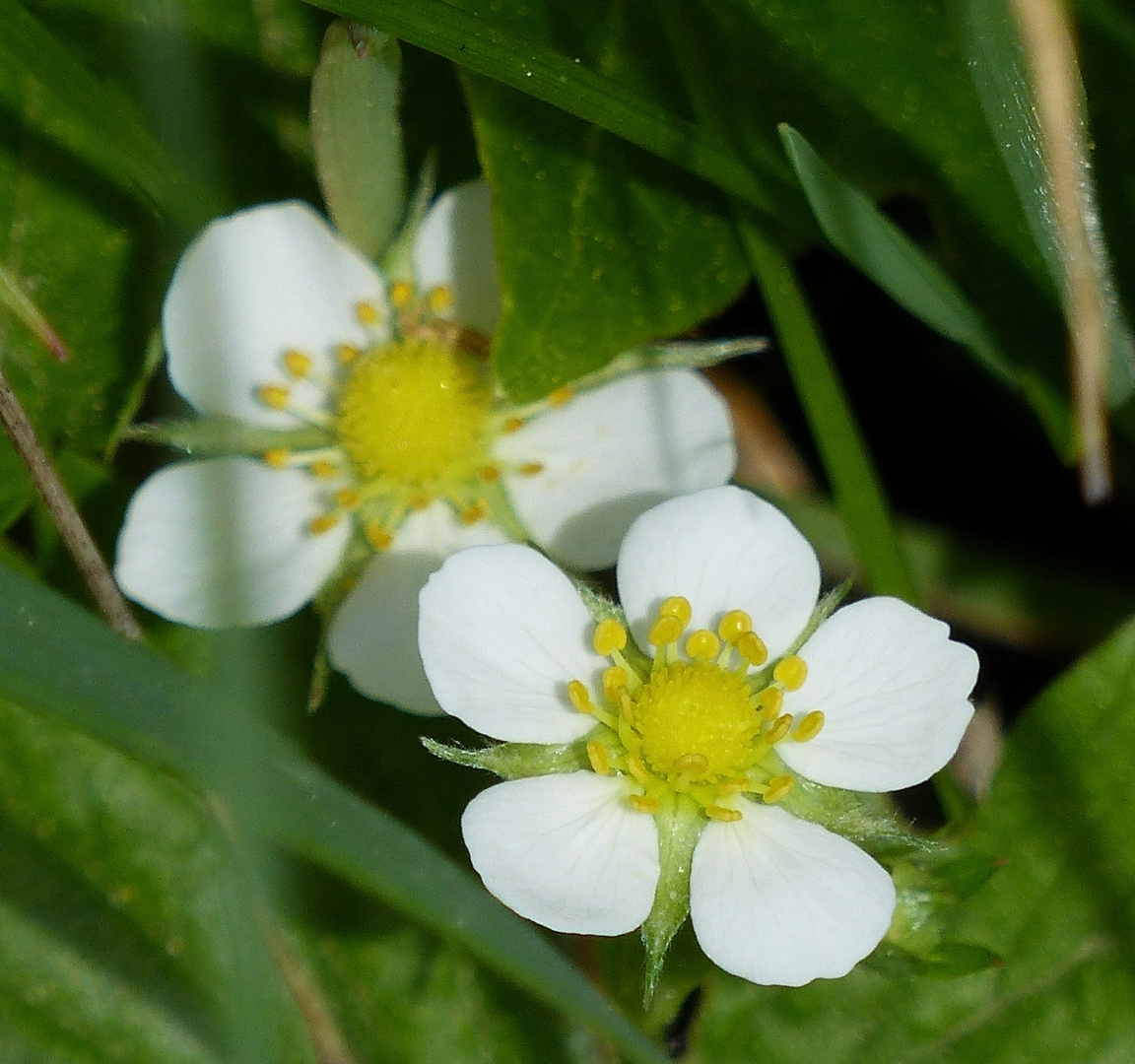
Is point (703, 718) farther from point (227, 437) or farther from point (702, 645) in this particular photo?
point (227, 437)

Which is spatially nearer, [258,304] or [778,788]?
[778,788]

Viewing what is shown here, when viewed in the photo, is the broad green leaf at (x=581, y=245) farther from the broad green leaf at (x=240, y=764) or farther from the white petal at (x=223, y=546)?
the broad green leaf at (x=240, y=764)

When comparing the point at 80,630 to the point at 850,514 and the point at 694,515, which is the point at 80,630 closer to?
the point at 694,515

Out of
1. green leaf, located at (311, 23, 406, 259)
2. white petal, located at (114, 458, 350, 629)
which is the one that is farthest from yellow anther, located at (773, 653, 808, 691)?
green leaf, located at (311, 23, 406, 259)

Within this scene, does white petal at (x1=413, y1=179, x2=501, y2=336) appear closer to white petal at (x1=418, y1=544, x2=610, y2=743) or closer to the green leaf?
the green leaf

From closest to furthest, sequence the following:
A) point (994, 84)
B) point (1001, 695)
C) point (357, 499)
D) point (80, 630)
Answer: point (80, 630) < point (994, 84) < point (357, 499) < point (1001, 695)

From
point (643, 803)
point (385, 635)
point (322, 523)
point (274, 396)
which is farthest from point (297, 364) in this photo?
point (643, 803)

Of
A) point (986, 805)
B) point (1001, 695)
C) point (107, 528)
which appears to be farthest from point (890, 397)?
point (107, 528)
